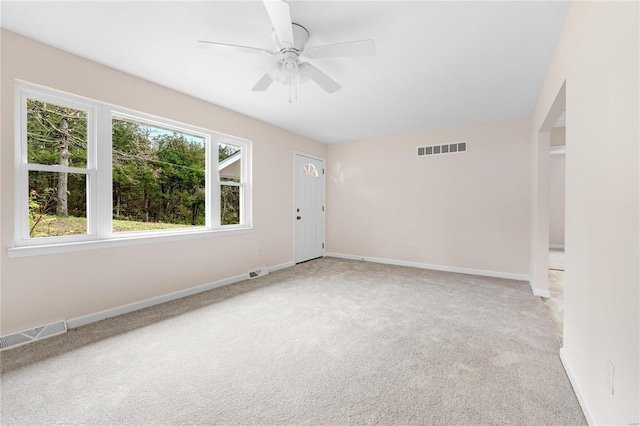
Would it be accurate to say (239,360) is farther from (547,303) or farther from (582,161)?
(547,303)

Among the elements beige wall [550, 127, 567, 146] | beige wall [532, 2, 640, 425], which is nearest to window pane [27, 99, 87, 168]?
beige wall [532, 2, 640, 425]

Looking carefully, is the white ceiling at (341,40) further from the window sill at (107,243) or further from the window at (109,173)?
the window sill at (107,243)

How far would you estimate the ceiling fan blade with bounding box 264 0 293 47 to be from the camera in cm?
153

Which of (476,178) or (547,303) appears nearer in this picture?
(547,303)

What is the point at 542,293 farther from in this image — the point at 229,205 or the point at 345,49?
the point at 229,205

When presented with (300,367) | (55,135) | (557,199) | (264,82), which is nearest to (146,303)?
(55,135)

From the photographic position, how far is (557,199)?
6.59 meters

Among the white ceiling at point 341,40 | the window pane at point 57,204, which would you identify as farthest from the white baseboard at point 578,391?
the window pane at point 57,204

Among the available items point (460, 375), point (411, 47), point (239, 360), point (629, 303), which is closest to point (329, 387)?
point (239, 360)

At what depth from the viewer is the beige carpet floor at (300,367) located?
1461 millimetres

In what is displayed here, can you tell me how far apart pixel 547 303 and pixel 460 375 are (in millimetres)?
2153

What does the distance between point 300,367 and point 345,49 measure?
7.70 feet

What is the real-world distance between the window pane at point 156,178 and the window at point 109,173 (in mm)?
10

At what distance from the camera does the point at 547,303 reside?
3.08m
